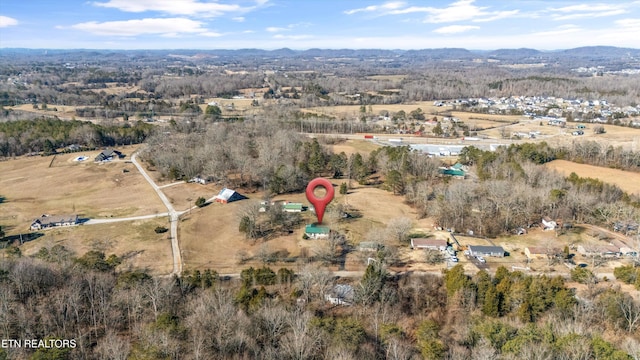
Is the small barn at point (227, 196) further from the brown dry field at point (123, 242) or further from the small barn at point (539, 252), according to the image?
the small barn at point (539, 252)

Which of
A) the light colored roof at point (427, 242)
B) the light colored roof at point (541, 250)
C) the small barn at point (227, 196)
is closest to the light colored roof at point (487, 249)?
the light colored roof at point (427, 242)

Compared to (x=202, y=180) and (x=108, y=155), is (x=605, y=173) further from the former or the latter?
(x=108, y=155)

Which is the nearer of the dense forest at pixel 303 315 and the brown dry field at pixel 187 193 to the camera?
the dense forest at pixel 303 315

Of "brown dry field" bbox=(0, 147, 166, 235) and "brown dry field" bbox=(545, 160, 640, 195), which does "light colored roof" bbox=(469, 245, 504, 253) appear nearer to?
"brown dry field" bbox=(545, 160, 640, 195)

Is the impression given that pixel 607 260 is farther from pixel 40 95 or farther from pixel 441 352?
pixel 40 95

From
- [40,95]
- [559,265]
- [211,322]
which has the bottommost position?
[559,265]

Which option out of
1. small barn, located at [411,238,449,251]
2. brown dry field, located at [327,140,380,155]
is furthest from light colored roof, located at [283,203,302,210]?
brown dry field, located at [327,140,380,155]

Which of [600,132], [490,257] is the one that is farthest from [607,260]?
[600,132]
